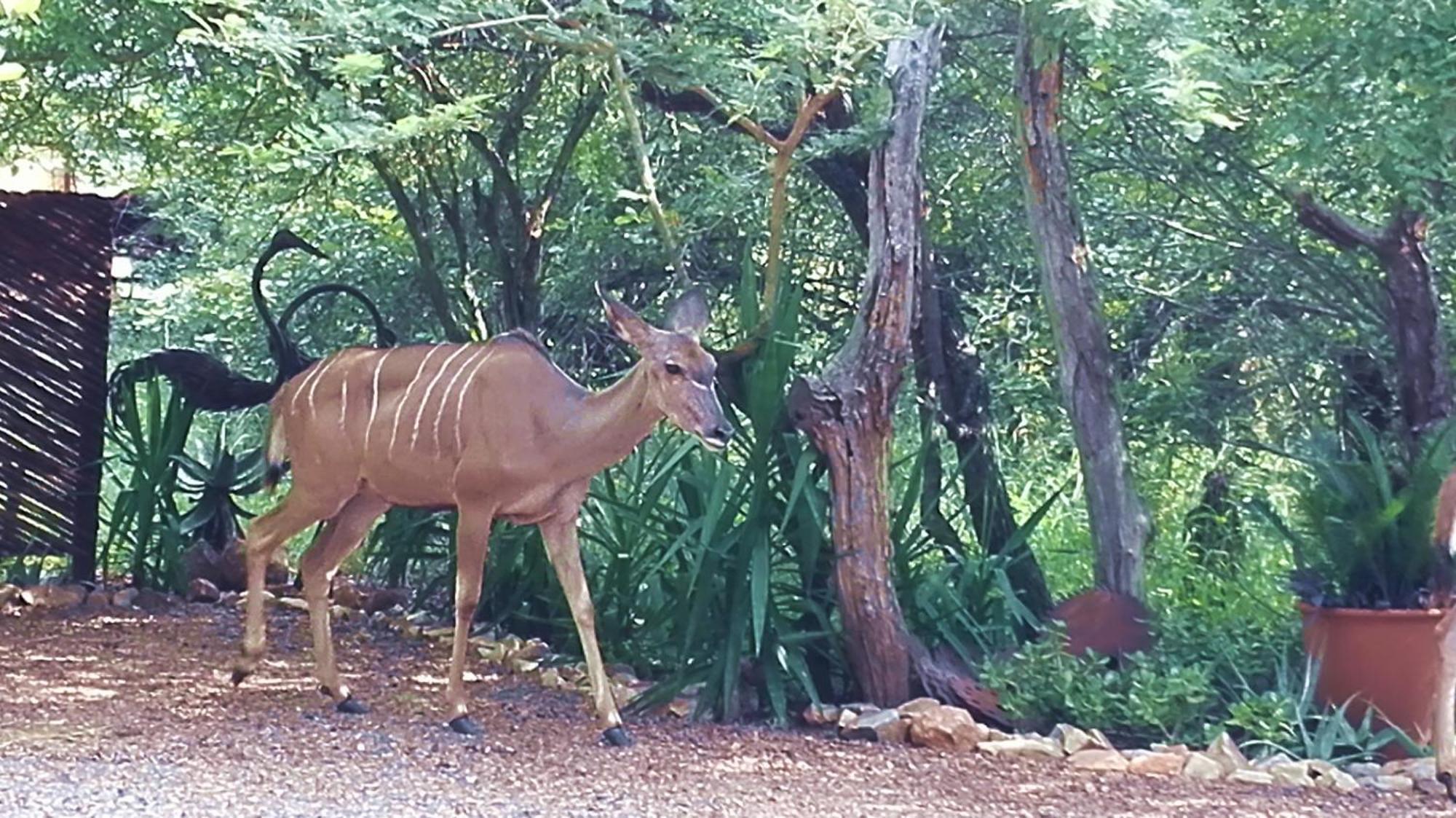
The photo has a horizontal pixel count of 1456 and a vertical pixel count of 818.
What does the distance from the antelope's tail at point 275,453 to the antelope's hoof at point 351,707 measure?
91 centimetres

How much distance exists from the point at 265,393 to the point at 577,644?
7.43ft

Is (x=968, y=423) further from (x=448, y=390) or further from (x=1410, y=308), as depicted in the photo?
(x=448, y=390)

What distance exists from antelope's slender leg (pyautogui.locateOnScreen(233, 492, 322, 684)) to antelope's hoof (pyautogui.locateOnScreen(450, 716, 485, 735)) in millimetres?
924

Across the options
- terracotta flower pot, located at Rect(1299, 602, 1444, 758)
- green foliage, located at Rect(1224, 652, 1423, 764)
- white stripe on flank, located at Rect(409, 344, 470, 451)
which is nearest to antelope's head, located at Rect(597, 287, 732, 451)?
white stripe on flank, located at Rect(409, 344, 470, 451)

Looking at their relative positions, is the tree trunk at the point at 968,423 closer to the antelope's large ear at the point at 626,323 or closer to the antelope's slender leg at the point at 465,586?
the antelope's large ear at the point at 626,323

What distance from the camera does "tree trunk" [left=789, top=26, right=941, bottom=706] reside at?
5719 mm

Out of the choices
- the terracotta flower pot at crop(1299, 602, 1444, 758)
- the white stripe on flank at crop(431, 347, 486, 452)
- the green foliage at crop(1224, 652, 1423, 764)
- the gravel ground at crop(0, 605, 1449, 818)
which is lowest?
the gravel ground at crop(0, 605, 1449, 818)

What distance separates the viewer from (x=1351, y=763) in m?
5.29

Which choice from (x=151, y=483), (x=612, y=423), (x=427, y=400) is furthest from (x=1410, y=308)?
(x=151, y=483)

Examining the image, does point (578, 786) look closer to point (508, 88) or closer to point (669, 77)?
point (669, 77)

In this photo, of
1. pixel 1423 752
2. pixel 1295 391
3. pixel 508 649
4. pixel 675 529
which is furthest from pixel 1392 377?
pixel 508 649

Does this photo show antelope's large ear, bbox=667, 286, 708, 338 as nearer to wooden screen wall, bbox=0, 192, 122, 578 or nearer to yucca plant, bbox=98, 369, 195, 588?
yucca plant, bbox=98, 369, 195, 588

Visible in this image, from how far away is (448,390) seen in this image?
5875 mm

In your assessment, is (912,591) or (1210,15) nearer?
(1210,15)
